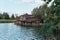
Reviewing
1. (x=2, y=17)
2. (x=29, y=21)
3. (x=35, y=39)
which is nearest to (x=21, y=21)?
(x=29, y=21)

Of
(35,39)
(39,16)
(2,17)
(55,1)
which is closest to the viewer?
(55,1)

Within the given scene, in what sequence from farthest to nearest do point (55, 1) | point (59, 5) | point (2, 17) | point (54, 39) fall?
point (2, 17), point (54, 39), point (59, 5), point (55, 1)

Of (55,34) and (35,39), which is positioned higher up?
(55,34)

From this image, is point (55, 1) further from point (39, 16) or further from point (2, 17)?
point (2, 17)

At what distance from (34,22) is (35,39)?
46.5 meters

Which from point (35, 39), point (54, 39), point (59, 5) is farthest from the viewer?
point (35, 39)

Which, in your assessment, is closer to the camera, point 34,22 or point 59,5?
point 59,5

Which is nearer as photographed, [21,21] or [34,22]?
[34,22]

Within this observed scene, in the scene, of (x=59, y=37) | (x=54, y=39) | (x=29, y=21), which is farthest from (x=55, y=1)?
(x=29, y=21)

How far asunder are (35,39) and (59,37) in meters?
12.0

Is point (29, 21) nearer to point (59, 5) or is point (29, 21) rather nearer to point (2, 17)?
point (2, 17)

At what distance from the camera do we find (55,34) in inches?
840

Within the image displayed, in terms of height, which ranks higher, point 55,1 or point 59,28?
point 55,1

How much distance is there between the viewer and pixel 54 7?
11984mm
